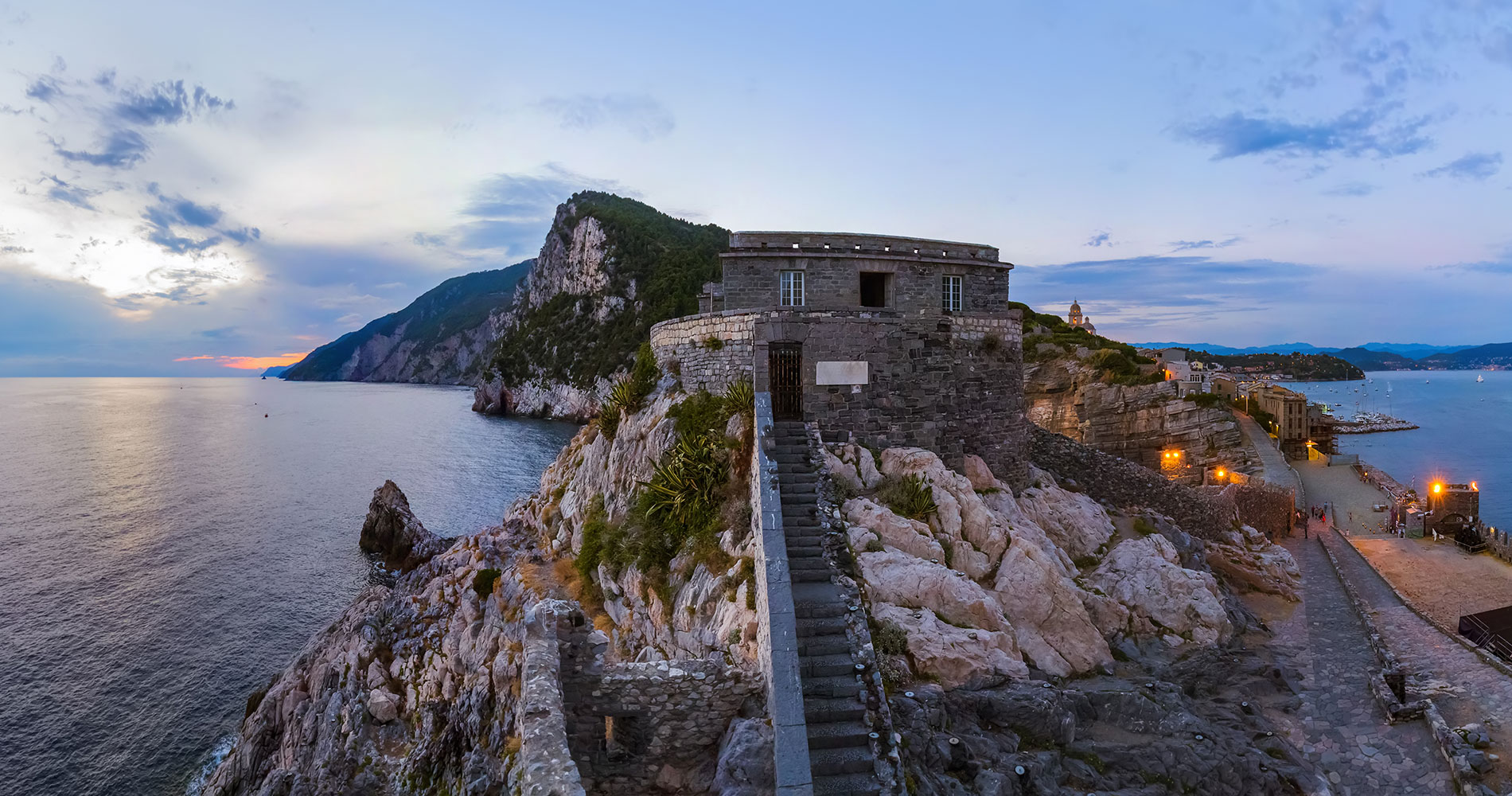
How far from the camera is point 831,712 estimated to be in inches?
387

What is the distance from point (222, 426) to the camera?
10425cm

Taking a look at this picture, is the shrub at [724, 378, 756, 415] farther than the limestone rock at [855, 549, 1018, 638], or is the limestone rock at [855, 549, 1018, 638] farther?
the shrub at [724, 378, 756, 415]

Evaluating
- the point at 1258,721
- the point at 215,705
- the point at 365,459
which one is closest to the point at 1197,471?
the point at 1258,721

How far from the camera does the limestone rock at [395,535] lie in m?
39.0

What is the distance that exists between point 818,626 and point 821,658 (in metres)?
0.60

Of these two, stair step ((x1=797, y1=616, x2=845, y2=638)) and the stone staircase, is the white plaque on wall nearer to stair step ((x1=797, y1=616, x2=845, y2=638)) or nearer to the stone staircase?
the stone staircase

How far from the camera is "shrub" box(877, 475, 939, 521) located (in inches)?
577

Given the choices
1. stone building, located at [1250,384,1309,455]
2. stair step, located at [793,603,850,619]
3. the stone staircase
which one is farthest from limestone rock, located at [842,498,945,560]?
stone building, located at [1250,384,1309,455]

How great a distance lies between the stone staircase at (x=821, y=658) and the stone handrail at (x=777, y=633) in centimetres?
26

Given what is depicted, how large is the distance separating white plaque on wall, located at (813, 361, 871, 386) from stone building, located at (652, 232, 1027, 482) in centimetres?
3

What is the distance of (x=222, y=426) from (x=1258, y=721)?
130246mm

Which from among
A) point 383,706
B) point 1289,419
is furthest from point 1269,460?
point 383,706

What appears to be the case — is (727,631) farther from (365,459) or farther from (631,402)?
(365,459)

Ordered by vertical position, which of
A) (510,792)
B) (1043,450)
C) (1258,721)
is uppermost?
(1043,450)
